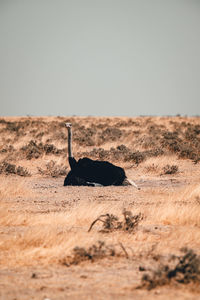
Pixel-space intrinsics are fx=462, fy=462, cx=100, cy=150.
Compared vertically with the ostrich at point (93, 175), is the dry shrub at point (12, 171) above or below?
below

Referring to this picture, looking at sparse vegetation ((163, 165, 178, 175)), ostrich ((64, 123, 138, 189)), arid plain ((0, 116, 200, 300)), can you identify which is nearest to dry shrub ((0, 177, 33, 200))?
arid plain ((0, 116, 200, 300))

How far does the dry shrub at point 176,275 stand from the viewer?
4.72m

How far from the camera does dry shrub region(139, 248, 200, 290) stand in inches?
186

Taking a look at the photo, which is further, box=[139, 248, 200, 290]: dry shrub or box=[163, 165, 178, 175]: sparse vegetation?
box=[163, 165, 178, 175]: sparse vegetation

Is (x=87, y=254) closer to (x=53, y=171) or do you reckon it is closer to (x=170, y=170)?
(x=53, y=171)

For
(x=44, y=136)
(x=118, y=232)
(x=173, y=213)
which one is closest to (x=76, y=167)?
(x=173, y=213)

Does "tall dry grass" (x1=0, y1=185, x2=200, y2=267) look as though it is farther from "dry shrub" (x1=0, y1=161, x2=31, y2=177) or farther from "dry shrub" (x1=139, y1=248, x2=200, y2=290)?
"dry shrub" (x1=0, y1=161, x2=31, y2=177)

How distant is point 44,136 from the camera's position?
29781 millimetres

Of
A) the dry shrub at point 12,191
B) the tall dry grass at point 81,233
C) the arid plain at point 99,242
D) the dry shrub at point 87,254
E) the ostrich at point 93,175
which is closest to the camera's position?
the arid plain at point 99,242

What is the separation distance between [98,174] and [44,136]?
17.9 m

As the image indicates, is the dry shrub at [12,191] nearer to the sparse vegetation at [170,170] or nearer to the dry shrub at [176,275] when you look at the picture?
the sparse vegetation at [170,170]

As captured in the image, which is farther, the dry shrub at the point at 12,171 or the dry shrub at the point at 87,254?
the dry shrub at the point at 12,171

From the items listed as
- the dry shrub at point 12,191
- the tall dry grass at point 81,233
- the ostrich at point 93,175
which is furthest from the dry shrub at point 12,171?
the tall dry grass at point 81,233

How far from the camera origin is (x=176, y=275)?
194 inches
